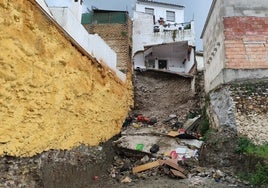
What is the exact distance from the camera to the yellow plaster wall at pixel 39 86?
3.73 metres

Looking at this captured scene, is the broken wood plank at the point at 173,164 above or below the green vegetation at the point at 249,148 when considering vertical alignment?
below

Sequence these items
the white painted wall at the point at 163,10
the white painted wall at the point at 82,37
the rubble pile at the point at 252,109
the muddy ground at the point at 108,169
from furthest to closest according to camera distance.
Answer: the white painted wall at the point at 163,10, the rubble pile at the point at 252,109, the white painted wall at the point at 82,37, the muddy ground at the point at 108,169

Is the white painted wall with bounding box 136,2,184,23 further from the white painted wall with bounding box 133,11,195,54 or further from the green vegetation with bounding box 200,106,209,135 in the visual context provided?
the green vegetation with bounding box 200,106,209,135

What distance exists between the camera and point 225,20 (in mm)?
8984

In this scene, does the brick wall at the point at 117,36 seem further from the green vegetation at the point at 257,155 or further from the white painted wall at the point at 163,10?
the white painted wall at the point at 163,10

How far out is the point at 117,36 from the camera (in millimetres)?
16422

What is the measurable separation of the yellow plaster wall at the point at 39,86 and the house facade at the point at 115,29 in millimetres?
8366

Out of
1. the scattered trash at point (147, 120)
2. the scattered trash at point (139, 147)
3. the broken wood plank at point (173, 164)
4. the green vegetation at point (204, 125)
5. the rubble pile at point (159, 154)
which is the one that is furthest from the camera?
the scattered trash at point (147, 120)

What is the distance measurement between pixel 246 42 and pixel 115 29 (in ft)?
30.2

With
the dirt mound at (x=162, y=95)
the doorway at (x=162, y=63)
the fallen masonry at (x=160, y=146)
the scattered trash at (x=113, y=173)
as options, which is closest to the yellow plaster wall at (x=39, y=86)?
the scattered trash at (x=113, y=173)

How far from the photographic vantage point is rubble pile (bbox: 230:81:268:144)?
25.7 feet

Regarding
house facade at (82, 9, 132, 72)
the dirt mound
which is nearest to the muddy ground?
the dirt mound

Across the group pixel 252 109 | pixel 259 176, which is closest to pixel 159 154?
pixel 252 109

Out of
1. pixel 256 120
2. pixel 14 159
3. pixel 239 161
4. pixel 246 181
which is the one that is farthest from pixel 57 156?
pixel 256 120
